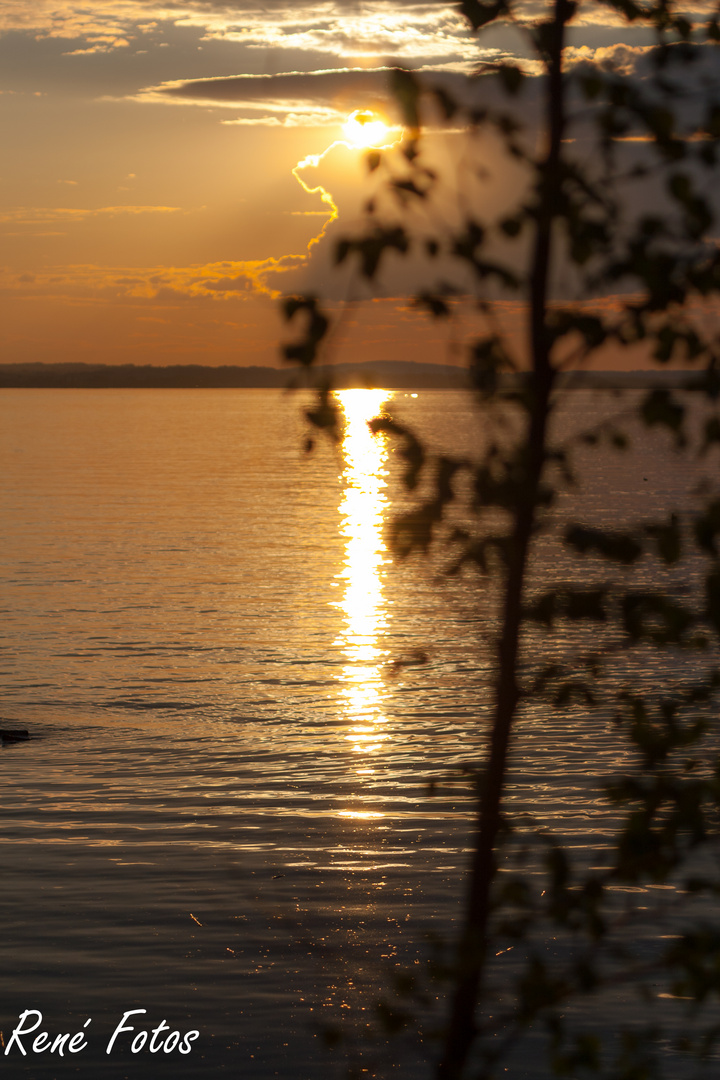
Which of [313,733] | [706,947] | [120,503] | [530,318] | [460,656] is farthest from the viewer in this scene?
[120,503]

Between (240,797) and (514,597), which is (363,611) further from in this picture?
(514,597)

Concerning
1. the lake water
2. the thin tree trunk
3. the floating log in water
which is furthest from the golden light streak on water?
the floating log in water

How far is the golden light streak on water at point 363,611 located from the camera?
207 inches

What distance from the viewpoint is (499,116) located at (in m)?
3.68

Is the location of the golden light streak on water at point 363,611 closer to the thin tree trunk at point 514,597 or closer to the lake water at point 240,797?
the lake water at point 240,797

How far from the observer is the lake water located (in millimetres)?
11500

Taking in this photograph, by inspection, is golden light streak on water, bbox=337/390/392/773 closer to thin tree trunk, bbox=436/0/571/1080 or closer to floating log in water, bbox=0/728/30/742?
thin tree trunk, bbox=436/0/571/1080

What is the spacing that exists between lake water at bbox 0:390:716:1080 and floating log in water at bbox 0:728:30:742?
334 mm

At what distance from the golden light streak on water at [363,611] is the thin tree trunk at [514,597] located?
48 centimetres

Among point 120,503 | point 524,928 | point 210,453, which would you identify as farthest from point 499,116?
point 210,453

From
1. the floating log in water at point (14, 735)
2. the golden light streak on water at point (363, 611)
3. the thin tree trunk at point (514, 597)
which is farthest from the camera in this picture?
the floating log in water at point (14, 735)

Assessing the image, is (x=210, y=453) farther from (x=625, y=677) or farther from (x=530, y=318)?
(x=530, y=318)

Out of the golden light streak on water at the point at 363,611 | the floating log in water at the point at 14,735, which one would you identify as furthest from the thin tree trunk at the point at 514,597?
the floating log in water at the point at 14,735

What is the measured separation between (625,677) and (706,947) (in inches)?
979
